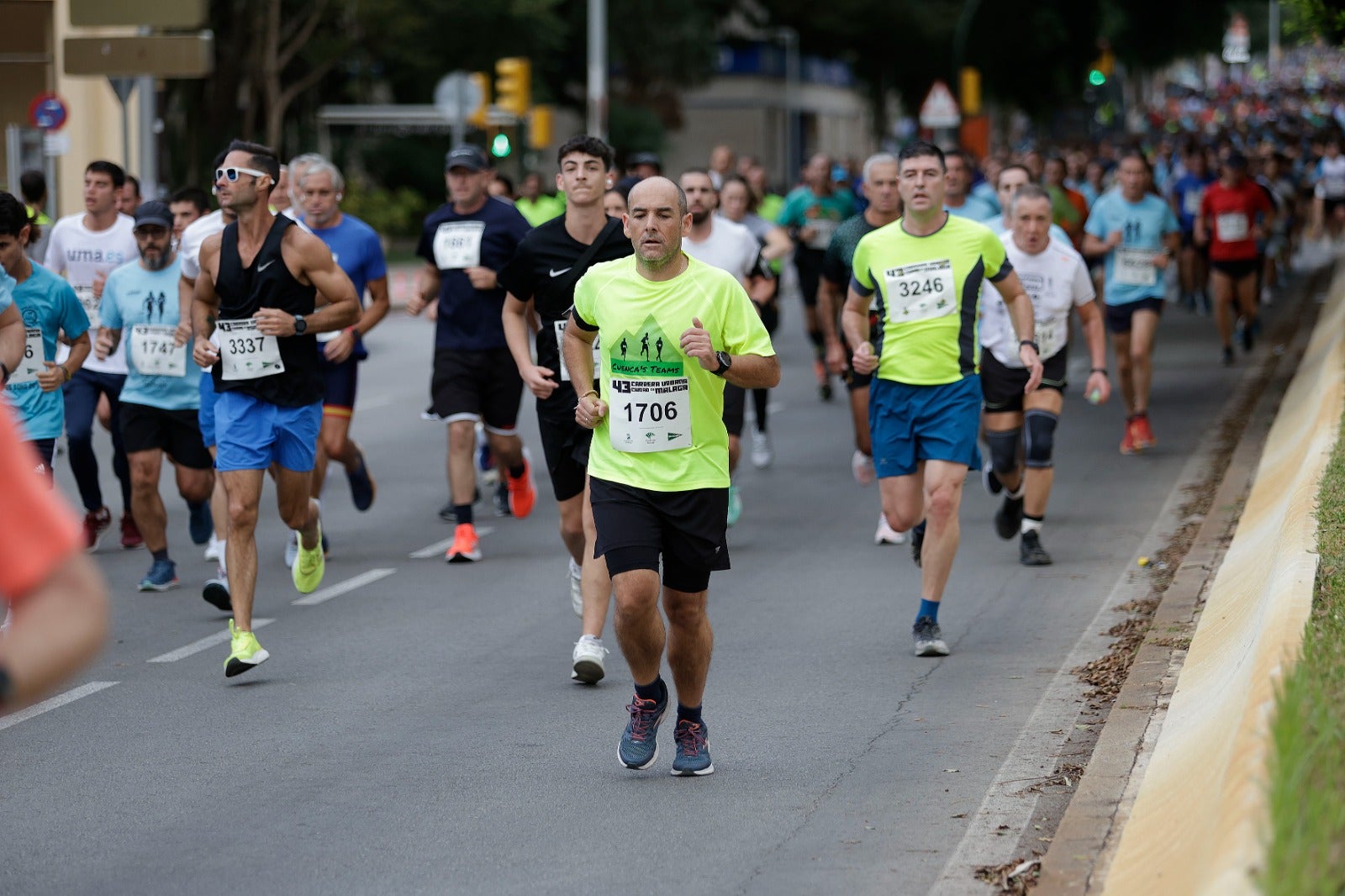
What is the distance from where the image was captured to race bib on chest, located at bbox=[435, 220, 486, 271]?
1099 centimetres

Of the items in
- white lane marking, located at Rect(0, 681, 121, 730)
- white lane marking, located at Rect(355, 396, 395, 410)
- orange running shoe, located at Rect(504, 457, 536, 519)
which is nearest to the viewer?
white lane marking, located at Rect(0, 681, 121, 730)

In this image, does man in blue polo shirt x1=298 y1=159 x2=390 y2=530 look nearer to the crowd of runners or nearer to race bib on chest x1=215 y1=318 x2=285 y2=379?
the crowd of runners

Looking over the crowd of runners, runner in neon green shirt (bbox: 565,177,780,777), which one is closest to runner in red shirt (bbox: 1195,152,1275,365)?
the crowd of runners

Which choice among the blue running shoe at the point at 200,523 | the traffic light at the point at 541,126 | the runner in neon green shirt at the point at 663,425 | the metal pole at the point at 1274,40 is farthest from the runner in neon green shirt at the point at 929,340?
the metal pole at the point at 1274,40

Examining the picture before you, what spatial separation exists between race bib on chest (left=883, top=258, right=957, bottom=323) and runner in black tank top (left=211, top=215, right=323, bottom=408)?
2374 millimetres

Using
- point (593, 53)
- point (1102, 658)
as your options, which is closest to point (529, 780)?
point (1102, 658)

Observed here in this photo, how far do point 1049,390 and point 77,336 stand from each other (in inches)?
191

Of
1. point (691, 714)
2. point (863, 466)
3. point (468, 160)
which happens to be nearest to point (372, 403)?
point (863, 466)

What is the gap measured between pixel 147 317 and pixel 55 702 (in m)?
3.08

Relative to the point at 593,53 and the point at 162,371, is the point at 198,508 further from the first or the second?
the point at 593,53

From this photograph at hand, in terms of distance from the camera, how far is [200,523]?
10945 millimetres

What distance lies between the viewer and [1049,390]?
35.2 feet

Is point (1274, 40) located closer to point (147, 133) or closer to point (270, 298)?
point (147, 133)

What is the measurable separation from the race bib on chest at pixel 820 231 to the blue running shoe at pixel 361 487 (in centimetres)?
743
